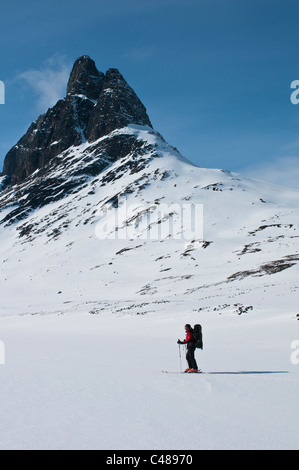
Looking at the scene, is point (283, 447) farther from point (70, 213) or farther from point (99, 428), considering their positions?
point (70, 213)

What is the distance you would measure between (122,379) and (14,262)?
73.5m

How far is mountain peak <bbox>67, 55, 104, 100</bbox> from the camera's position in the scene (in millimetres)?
180000

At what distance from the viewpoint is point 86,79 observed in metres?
184

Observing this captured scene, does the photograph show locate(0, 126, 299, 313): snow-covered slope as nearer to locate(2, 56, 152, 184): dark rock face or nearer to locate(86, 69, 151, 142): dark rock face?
locate(86, 69, 151, 142): dark rock face

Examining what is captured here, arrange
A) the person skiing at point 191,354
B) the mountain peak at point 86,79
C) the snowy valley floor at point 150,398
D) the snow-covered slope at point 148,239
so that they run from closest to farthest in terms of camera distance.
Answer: the snowy valley floor at point 150,398
the person skiing at point 191,354
the snow-covered slope at point 148,239
the mountain peak at point 86,79

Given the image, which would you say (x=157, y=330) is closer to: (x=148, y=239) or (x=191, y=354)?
(x=191, y=354)

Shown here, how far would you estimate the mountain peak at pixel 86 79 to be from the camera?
180 metres

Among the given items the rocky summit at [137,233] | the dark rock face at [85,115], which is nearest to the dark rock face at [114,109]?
the dark rock face at [85,115]

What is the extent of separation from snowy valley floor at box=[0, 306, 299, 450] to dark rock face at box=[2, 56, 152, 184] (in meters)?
143

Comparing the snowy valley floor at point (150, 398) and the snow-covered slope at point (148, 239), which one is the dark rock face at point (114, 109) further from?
the snowy valley floor at point (150, 398)

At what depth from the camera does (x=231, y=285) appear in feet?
104

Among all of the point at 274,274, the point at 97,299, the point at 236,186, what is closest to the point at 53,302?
the point at 97,299

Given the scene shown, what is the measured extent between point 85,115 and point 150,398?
175 m
